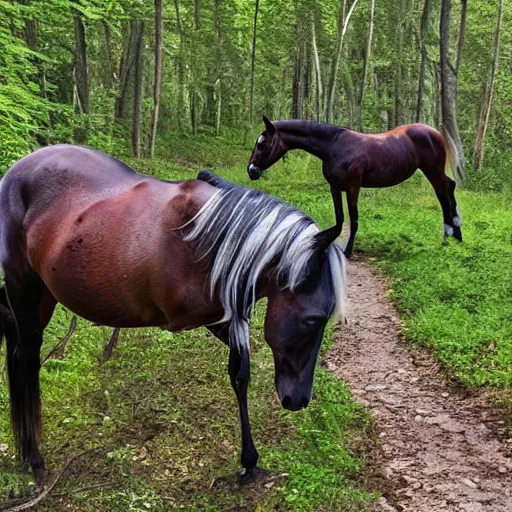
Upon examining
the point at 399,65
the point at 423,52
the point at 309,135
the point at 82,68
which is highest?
the point at 423,52

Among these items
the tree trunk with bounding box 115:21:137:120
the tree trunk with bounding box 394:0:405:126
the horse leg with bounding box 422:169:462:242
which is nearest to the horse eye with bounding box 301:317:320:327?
the horse leg with bounding box 422:169:462:242

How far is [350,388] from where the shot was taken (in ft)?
14.9

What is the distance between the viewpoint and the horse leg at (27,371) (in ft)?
9.62

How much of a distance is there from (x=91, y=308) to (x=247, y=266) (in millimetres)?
813

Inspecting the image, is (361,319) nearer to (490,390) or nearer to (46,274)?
(490,390)

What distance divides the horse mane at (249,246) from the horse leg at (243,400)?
0.27 m

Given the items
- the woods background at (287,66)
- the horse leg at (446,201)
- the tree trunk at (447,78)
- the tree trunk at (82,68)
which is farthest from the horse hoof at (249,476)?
the tree trunk at (82,68)

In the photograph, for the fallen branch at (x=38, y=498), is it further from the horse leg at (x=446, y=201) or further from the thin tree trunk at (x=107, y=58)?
the thin tree trunk at (x=107, y=58)

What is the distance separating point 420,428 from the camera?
395 cm

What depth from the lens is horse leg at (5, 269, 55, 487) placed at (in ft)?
9.62

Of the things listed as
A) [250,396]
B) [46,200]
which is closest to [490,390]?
[250,396]

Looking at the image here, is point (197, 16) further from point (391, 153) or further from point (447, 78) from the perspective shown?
point (391, 153)

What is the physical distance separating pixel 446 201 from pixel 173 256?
6785mm

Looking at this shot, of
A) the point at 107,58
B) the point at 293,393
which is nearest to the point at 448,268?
the point at 293,393
